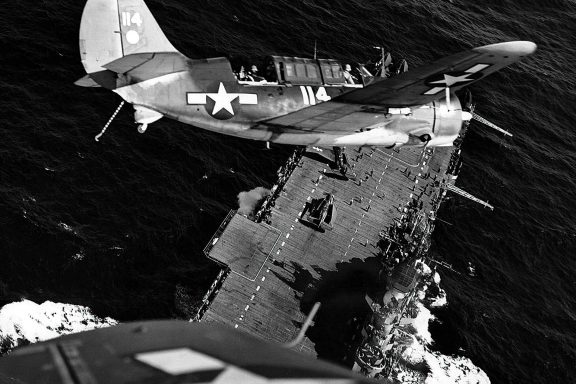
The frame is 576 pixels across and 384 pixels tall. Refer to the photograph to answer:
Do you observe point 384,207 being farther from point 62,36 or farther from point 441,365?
point 62,36

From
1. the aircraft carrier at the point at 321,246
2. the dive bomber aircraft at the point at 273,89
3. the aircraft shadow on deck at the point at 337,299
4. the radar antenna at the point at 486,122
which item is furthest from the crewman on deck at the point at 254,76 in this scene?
the radar antenna at the point at 486,122

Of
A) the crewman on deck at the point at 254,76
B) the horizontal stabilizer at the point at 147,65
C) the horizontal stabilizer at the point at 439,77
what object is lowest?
the horizontal stabilizer at the point at 147,65

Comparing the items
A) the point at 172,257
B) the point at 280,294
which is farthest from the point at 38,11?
the point at 280,294

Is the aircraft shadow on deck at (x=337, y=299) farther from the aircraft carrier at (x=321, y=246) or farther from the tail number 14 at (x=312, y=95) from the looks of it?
the tail number 14 at (x=312, y=95)

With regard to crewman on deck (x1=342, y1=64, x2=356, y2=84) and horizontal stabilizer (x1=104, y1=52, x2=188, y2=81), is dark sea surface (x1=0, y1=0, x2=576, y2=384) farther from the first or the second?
crewman on deck (x1=342, y1=64, x2=356, y2=84)

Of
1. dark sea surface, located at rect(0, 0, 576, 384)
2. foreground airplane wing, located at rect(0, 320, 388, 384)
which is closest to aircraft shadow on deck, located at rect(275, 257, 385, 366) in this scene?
dark sea surface, located at rect(0, 0, 576, 384)

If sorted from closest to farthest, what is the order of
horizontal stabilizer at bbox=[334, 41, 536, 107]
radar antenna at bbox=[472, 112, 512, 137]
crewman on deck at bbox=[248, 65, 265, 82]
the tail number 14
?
horizontal stabilizer at bbox=[334, 41, 536, 107], the tail number 14, crewman on deck at bbox=[248, 65, 265, 82], radar antenna at bbox=[472, 112, 512, 137]

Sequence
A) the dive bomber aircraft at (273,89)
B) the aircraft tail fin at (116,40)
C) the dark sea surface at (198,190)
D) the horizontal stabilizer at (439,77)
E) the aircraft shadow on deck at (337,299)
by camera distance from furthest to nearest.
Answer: the dark sea surface at (198,190), the dive bomber aircraft at (273,89), the aircraft tail fin at (116,40), the aircraft shadow on deck at (337,299), the horizontal stabilizer at (439,77)
